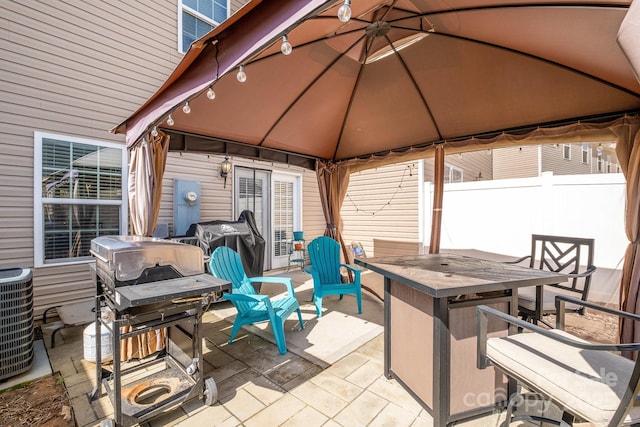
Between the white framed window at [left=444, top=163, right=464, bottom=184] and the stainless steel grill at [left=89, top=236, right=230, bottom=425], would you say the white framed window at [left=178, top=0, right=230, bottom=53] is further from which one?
the white framed window at [left=444, top=163, right=464, bottom=184]

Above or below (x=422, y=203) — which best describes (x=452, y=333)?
below

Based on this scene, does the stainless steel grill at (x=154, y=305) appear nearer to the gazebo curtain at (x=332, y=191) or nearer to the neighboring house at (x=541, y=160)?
the gazebo curtain at (x=332, y=191)

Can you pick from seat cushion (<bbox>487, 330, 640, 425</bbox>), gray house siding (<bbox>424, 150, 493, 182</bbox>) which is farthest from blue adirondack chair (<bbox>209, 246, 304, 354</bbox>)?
gray house siding (<bbox>424, 150, 493, 182</bbox>)

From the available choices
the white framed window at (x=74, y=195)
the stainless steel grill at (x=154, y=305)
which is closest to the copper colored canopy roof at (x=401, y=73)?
the stainless steel grill at (x=154, y=305)

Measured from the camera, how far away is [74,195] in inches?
142

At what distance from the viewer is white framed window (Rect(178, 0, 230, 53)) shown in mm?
4574

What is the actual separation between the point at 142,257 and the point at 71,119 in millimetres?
3048

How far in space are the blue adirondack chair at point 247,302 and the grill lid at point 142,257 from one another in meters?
0.55

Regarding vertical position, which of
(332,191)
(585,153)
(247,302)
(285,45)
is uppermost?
(585,153)

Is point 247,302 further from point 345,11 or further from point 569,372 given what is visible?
point 345,11

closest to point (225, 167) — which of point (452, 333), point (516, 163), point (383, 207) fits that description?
point (383, 207)

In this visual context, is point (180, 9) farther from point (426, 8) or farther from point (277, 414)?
point (277, 414)

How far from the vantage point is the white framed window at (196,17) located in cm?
457

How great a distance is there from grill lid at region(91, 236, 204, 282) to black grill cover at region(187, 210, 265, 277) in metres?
1.63
